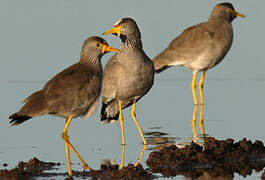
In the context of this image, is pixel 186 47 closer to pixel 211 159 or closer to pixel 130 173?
pixel 211 159

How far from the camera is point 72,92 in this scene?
9.16m

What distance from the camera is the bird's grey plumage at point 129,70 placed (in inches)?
400

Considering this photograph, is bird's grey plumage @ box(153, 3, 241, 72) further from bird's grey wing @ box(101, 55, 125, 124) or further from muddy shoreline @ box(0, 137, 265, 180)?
muddy shoreline @ box(0, 137, 265, 180)

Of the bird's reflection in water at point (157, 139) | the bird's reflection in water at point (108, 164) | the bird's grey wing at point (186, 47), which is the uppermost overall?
the bird's grey wing at point (186, 47)

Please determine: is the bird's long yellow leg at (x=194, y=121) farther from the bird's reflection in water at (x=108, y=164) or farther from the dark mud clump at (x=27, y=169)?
the dark mud clump at (x=27, y=169)

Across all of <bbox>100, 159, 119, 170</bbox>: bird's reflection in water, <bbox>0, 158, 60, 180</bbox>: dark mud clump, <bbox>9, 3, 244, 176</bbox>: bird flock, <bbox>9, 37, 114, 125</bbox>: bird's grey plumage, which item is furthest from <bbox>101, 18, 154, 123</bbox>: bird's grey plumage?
<bbox>0, 158, 60, 180</bbox>: dark mud clump

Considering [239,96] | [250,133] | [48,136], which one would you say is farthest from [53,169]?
[239,96]

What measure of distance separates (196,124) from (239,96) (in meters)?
3.76

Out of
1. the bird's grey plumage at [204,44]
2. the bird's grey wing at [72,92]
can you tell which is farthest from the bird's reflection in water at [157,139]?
the bird's grey plumage at [204,44]

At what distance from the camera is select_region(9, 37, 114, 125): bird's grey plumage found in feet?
29.3

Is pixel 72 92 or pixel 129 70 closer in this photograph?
pixel 72 92

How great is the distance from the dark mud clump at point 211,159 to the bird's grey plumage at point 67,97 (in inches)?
49.3

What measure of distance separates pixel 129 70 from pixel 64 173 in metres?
2.34

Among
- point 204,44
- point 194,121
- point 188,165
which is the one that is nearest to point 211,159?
point 188,165
